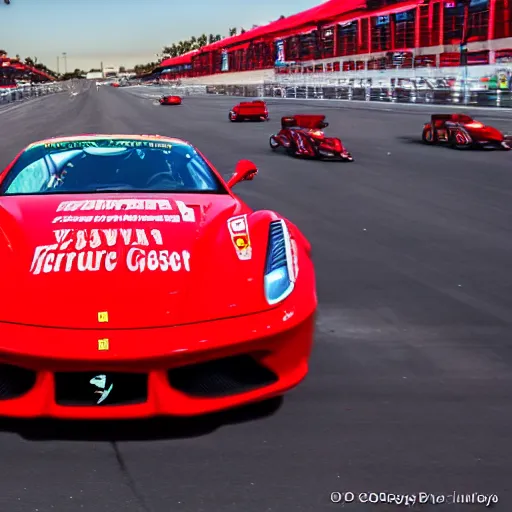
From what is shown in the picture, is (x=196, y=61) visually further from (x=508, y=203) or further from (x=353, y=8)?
(x=508, y=203)

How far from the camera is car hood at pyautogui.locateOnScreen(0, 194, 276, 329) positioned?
8.95 ft

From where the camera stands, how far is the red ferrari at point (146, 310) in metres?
2.58

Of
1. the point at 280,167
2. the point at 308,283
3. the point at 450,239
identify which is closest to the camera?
the point at 308,283

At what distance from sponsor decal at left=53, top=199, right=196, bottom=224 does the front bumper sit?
89 centimetres

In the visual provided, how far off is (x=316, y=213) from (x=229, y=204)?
4.16 metres

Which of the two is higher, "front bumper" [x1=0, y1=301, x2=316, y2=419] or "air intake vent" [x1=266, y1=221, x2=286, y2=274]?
"air intake vent" [x1=266, y1=221, x2=286, y2=274]

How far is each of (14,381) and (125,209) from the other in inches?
47.8

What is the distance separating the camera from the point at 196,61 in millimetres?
168500

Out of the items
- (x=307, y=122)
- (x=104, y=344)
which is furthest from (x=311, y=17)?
(x=104, y=344)

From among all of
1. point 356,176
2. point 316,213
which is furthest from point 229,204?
point 356,176

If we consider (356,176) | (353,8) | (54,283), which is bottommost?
(356,176)

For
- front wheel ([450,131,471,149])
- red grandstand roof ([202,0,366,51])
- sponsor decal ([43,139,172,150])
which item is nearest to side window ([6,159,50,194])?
sponsor decal ([43,139,172,150])

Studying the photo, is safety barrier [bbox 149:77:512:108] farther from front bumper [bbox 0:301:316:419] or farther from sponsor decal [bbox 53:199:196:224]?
front bumper [bbox 0:301:316:419]

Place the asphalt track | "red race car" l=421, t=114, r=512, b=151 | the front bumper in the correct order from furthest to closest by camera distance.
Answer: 1. "red race car" l=421, t=114, r=512, b=151
2. the front bumper
3. the asphalt track
